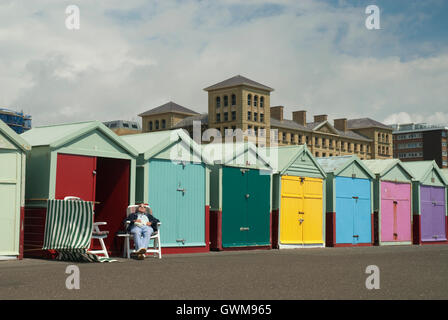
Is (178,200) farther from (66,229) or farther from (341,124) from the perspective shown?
(341,124)

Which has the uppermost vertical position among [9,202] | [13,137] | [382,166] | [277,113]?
[277,113]

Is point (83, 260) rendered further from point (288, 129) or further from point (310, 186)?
point (288, 129)

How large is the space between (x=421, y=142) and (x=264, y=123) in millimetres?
58411

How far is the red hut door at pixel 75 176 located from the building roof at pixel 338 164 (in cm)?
1041

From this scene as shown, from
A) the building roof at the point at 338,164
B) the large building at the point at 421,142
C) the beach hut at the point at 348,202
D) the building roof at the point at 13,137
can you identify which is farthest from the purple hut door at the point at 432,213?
the large building at the point at 421,142

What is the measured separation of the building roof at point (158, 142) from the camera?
52.8ft

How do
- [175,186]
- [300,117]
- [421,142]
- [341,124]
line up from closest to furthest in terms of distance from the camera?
[175,186] < [300,117] < [341,124] < [421,142]

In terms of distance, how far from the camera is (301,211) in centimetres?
2080

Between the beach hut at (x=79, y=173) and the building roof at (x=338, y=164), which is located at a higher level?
the building roof at (x=338, y=164)

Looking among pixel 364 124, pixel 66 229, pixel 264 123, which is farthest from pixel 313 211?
pixel 364 124

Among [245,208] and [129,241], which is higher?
[245,208]

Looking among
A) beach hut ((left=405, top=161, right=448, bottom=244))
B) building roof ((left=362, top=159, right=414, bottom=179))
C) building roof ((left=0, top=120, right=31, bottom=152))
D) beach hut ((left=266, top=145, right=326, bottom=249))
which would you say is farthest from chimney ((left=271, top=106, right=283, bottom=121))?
building roof ((left=0, top=120, right=31, bottom=152))

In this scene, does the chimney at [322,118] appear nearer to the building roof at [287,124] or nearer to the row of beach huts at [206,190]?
the building roof at [287,124]
